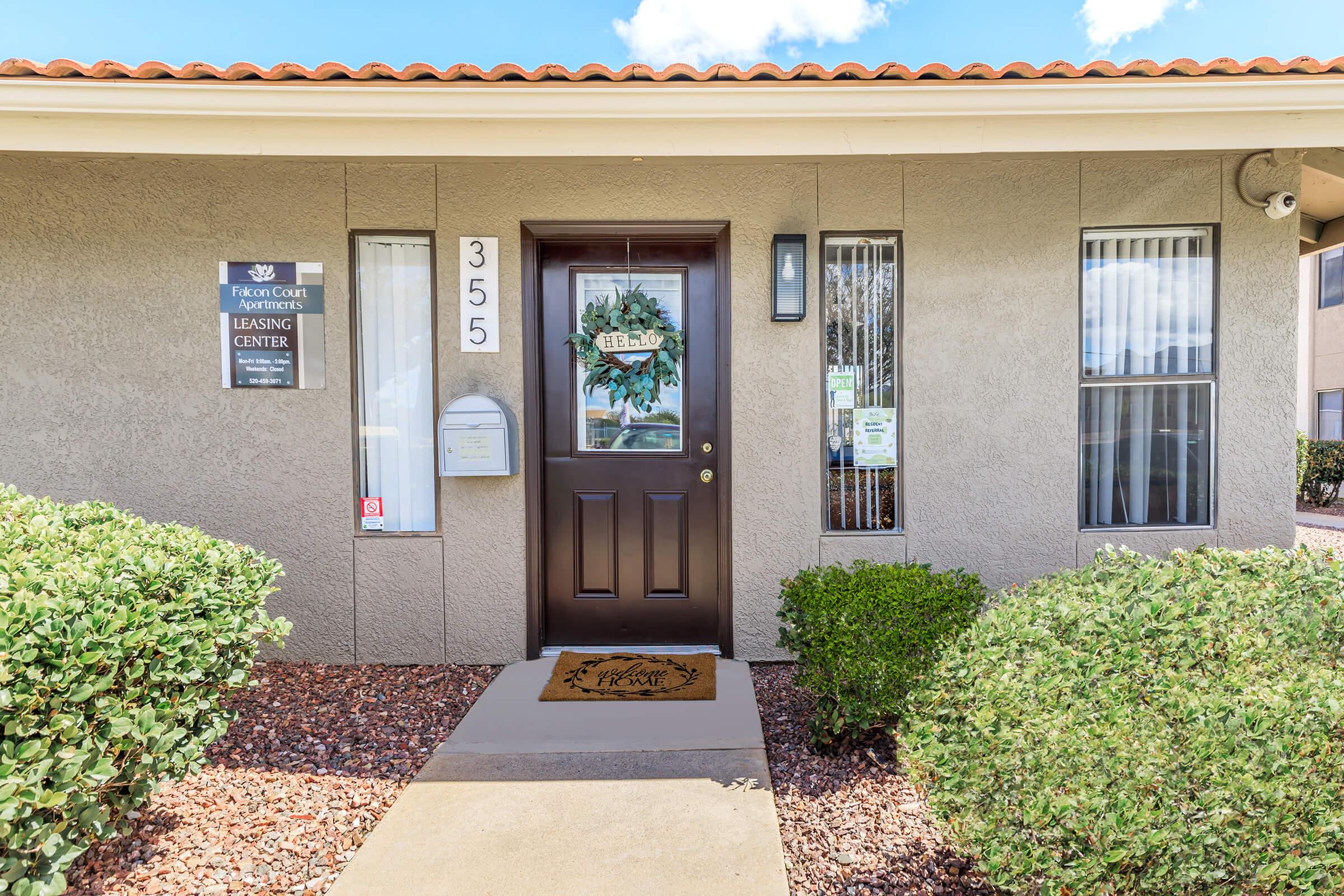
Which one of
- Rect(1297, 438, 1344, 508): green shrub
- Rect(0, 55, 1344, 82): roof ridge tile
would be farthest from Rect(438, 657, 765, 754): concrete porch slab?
Rect(1297, 438, 1344, 508): green shrub

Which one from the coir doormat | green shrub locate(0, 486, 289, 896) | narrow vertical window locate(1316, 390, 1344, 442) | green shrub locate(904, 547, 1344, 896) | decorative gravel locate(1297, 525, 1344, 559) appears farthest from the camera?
narrow vertical window locate(1316, 390, 1344, 442)

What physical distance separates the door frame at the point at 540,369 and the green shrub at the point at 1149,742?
6.11 ft

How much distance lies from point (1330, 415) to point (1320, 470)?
426cm

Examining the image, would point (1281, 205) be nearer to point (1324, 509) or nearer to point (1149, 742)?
point (1149, 742)

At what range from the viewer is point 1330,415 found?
1273cm

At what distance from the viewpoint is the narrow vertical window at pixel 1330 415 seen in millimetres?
12430

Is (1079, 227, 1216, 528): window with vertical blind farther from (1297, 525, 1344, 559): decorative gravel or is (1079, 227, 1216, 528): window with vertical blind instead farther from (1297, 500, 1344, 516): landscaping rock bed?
(1297, 500, 1344, 516): landscaping rock bed

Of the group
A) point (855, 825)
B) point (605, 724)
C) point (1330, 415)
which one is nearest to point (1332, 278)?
point (1330, 415)

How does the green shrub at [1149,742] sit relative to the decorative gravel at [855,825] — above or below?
above

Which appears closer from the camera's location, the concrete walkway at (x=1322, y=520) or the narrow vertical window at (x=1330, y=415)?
the concrete walkway at (x=1322, y=520)

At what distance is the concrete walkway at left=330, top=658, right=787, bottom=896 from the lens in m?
2.10

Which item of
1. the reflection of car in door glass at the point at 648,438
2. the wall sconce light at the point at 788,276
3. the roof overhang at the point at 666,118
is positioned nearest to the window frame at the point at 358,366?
the roof overhang at the point at 666,118

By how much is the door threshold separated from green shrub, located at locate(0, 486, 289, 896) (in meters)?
1.71

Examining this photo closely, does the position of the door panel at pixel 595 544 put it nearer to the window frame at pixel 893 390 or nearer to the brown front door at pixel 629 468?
the brown front door at pixel 629 468
